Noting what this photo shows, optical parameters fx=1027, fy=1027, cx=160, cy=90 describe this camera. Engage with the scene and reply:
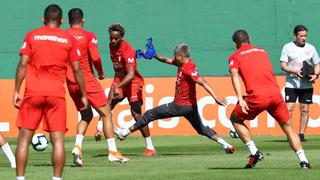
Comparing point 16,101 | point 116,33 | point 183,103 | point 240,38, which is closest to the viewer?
point 16,101

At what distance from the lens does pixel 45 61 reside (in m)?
12.0

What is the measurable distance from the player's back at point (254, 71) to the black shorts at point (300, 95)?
7.55 m

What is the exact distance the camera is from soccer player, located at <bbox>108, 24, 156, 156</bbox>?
17.7m

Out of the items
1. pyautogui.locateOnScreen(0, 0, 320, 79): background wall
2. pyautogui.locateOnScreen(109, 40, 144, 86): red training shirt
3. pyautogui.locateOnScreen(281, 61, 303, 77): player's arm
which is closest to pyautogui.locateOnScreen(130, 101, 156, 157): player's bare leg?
pyautogui.locateOnScreen(109, 40, 144, 86): red training shirt

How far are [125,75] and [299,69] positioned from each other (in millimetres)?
4931

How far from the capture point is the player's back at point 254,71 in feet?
47.9

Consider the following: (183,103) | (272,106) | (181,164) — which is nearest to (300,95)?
(183,103)

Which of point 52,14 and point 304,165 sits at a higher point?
point 52,14

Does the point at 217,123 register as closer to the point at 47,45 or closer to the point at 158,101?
the point at 158,101

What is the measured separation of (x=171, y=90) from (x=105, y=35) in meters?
5.42

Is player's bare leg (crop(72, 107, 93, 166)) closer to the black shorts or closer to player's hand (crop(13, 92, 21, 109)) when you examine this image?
player's hand (crop(13, 92, 21, 109))

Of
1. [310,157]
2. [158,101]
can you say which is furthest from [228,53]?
[310,157]

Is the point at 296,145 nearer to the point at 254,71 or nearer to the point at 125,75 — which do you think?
the point at 254,71

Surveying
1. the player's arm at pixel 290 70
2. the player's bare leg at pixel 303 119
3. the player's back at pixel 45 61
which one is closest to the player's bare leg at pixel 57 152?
the player's back at pixel 45 61
